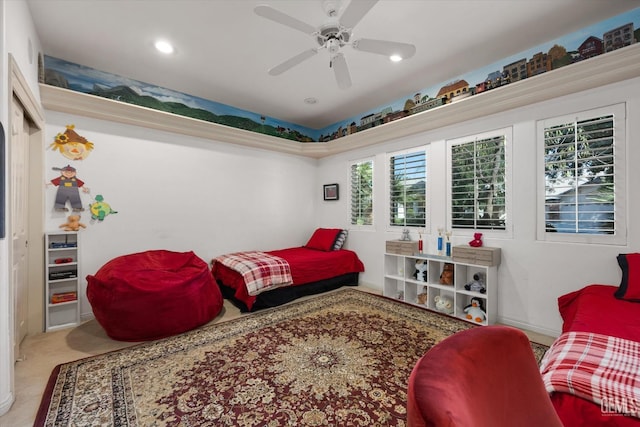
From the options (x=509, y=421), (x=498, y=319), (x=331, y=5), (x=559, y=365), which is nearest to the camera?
(x=509, y=421)

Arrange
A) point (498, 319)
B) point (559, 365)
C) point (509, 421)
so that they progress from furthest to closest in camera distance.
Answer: point (498, 319) < point (559, 365) < point (509, 421)

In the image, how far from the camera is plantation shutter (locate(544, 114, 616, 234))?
2463mm

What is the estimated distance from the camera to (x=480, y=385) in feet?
2.01

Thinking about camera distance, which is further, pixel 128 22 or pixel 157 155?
pixel 157 155

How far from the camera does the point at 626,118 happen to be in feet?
7.80

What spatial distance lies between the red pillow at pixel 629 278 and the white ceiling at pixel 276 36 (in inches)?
83.1

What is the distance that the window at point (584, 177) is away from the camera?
242cm

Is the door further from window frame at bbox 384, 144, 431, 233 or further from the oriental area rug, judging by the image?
window frame at bbox 384, 144, 431, 233

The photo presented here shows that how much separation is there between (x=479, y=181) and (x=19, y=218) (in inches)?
184

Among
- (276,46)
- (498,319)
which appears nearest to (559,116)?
(498,319)

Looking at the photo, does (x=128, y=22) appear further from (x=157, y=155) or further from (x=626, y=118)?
(x=626, y=118)

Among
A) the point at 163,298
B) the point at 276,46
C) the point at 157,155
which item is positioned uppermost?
the point at 276,46

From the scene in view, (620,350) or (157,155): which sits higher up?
(157,155)

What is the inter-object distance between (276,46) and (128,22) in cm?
133
